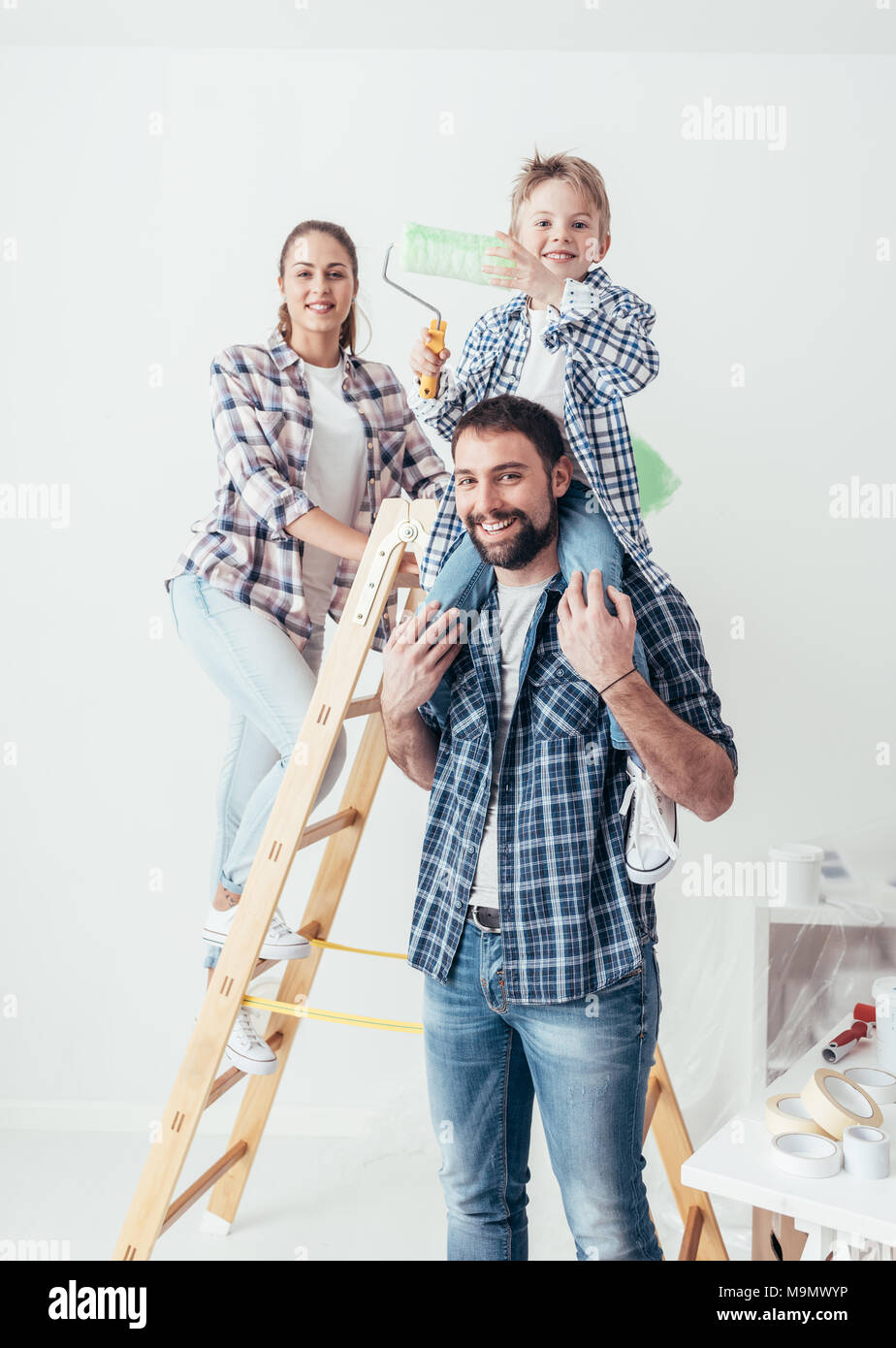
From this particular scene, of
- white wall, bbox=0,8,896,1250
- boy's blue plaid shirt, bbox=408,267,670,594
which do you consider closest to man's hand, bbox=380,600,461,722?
boy's blue plaid shirt, bbox=408,267,670,594

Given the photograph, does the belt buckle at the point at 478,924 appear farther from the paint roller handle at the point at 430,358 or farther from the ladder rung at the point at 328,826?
the paint roller handle at the point at 430,358

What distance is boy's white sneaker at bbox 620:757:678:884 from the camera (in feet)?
5.28

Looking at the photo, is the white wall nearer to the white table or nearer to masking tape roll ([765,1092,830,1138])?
masking tape roll ([765,1092,830,1138])

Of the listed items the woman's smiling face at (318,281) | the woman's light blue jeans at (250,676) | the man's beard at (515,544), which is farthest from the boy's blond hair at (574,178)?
the woman's light blue jeans at (250,676)

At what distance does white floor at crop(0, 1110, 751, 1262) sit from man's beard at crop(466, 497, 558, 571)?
1.84m

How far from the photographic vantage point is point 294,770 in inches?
78.8

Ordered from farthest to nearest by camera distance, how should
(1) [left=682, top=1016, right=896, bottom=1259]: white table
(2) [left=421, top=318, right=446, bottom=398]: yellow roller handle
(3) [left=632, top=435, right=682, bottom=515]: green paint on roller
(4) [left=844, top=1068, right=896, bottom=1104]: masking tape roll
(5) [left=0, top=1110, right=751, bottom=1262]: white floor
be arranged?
(5) [left=0, top=1110, right=751, bottom=1262]: white floor, (3) [left=632, top=435, right=682, bottom=515]: green paint on roller, (4) [left=844, top=1068, right=896, bottom=1104]: masking tape roll, (2) [left=421, top=318, right=446, bottom=398]: yellow roller handle, (1) [left=682, top=1016, right=896, bottom=1259]: white table

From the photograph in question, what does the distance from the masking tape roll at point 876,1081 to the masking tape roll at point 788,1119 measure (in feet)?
0.35

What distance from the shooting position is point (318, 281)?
2141 millimetres

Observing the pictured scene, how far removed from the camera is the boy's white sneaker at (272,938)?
215cm

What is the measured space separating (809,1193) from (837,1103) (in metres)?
0.22

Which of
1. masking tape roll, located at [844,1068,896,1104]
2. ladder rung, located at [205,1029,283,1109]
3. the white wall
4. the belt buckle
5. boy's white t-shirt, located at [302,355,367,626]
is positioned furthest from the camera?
the white wall

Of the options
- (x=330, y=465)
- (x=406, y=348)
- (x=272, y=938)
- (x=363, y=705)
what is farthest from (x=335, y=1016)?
(x=406, y=348)
